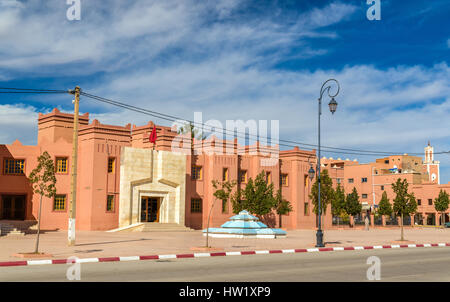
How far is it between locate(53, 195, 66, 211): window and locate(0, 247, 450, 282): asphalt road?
83.3ft

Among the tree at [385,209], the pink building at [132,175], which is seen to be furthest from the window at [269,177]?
the tree at [385,209]

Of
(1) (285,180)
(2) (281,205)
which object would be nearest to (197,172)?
(2) (281,205)

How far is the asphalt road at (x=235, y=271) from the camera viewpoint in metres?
13.2

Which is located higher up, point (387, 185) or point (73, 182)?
point (387, 185)

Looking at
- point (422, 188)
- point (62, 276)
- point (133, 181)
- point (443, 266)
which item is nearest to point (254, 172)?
point (133, 181)

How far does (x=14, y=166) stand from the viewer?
134 ft

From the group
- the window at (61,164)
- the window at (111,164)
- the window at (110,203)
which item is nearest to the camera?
the window at (61,164)

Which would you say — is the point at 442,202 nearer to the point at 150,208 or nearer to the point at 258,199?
the point at 258,199

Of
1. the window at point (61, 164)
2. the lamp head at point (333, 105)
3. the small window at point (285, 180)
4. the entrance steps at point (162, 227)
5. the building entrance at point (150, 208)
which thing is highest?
the lamp head at point (333, 105)

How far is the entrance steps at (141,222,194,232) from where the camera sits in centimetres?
4208

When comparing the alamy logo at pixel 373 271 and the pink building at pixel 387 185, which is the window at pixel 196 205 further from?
the pink building at pixel 387 185

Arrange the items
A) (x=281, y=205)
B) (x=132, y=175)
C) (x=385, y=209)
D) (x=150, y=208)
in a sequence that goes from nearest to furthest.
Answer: (x=132, y=175)
(x=150, y=208)
(x=281, y=205)
(x=385, y=209)

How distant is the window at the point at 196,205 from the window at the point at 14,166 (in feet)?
52.3

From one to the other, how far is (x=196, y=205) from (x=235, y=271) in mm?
34937
